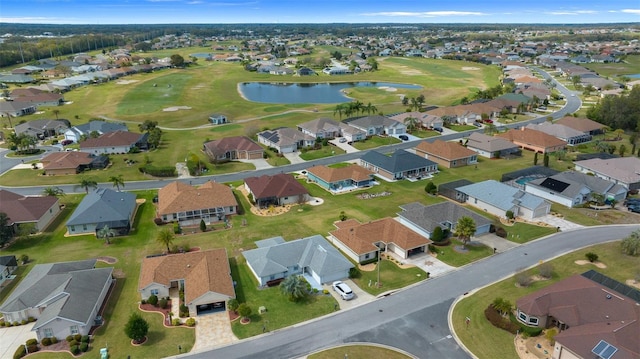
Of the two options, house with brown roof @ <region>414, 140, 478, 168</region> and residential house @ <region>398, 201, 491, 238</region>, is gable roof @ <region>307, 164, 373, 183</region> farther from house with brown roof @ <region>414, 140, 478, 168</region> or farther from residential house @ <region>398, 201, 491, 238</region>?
house with brown roof @ <region>414, 140, 478, 168</region>

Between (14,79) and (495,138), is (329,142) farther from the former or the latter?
(14,79)

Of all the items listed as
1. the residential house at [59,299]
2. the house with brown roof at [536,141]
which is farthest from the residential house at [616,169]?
the residential house at [59,299]

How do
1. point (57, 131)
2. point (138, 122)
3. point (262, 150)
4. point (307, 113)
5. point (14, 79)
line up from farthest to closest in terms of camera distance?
point (14, 79)
point (307, 113)
point (138, 122)
point (57, 131)
point (262, 150)

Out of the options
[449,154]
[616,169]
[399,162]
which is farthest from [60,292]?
[616,169]

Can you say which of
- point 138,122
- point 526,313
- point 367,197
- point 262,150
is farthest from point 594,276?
point 138,122

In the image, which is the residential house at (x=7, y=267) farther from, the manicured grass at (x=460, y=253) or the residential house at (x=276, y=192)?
the manicured grass at (x=460, y=253)
